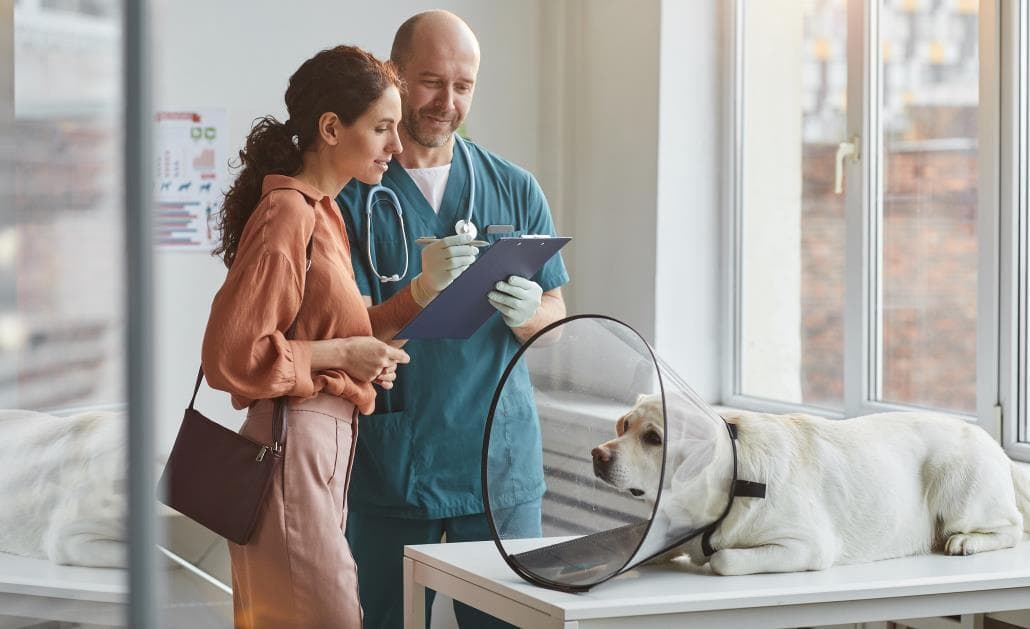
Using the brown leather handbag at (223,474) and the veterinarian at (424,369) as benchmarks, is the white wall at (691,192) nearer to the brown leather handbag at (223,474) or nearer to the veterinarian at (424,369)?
the veterinarian at (424,369)

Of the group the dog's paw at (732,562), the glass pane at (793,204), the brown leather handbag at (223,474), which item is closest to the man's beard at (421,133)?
the brown leather handbag at (223,474)

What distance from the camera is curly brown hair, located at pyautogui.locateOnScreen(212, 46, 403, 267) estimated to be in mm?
1529

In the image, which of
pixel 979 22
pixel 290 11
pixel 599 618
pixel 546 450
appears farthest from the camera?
pixel 290 11

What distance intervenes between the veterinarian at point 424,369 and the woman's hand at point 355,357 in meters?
0.34

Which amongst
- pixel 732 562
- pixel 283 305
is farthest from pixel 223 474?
pixel 732 562

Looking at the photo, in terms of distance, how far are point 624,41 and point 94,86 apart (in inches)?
111

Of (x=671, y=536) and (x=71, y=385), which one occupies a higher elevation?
(x=71, y=385)

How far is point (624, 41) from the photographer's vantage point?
314 cm

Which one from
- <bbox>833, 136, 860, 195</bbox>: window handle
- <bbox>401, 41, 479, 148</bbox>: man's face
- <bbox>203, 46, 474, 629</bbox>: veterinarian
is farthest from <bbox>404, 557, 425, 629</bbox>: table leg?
<bbox>833, 136, 860, 195</bbox>: window handle

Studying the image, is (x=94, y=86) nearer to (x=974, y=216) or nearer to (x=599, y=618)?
(x=599, y=618)

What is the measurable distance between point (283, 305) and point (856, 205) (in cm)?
178

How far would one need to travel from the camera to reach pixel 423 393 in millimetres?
1872

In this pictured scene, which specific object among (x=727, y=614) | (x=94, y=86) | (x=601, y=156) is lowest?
(x=727, y=614)

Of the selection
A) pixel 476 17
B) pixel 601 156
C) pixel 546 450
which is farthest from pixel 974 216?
pixel 476 17
